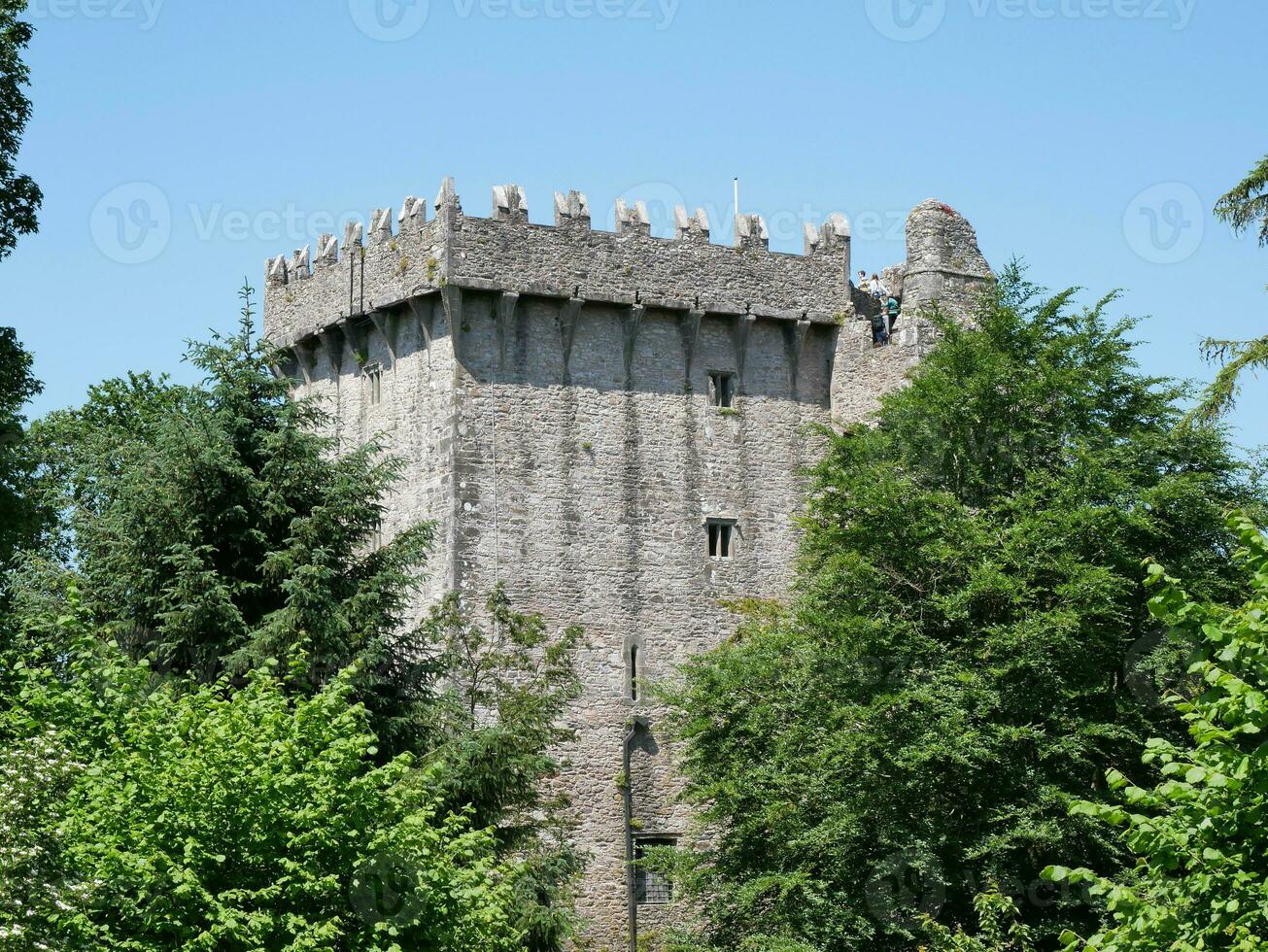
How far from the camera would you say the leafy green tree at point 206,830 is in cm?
2188

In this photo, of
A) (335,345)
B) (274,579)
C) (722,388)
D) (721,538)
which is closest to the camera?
(274,579)

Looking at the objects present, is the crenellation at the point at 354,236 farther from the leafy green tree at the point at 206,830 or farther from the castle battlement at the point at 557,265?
the leafy green tree at the point at 206,830

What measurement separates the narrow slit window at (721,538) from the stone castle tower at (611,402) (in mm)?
52

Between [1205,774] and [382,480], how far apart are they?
1722 cm

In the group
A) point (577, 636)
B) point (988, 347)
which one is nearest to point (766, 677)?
point (577, 636)

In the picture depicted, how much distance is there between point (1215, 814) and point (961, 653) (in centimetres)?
1572

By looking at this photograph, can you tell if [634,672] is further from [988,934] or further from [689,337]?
[988,934]

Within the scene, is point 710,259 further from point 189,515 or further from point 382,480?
point 189,515

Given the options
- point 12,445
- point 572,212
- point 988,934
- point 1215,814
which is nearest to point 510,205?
point 572,212

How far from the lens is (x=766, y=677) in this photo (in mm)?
36469

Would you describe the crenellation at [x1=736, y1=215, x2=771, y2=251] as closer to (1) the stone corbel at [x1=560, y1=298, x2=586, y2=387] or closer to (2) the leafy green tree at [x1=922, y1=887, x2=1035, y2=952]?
(1) the stone corbel at [x1=560, y1=298, x2=586, y2=387]

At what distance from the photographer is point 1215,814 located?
18375mm

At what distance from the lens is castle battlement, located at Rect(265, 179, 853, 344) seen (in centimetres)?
3953

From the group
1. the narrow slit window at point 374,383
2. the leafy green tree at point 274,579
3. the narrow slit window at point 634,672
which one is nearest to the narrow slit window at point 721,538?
the narrow slit window at point 634,672
